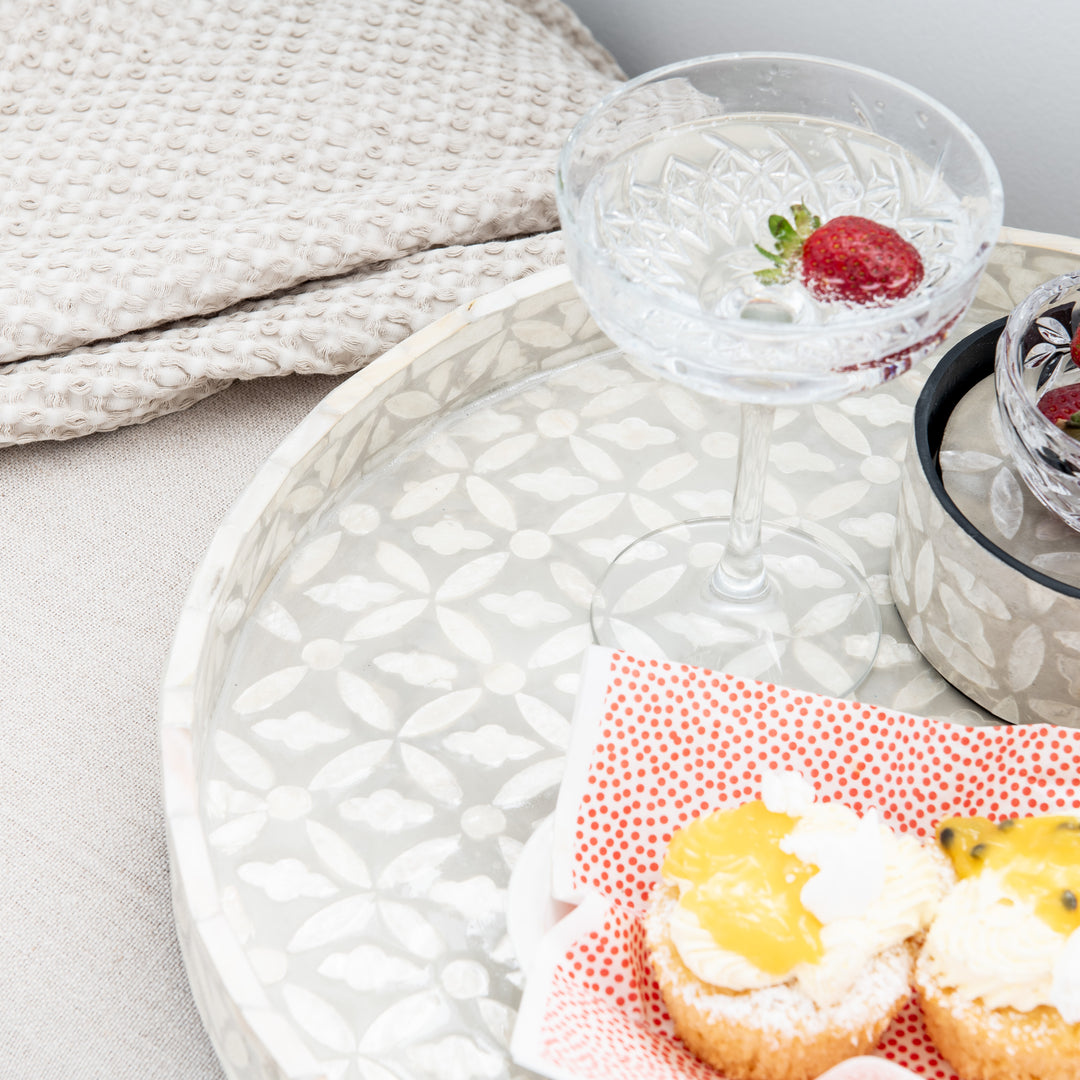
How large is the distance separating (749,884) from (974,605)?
21 centimetres

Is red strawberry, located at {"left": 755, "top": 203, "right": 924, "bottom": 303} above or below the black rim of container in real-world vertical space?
above

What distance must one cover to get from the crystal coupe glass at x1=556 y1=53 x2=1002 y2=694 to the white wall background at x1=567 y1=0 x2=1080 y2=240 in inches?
15.7

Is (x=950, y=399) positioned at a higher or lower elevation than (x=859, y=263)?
lower

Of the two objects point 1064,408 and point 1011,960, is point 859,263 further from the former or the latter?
point 1011,960

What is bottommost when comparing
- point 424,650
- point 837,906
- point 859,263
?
point 424,650

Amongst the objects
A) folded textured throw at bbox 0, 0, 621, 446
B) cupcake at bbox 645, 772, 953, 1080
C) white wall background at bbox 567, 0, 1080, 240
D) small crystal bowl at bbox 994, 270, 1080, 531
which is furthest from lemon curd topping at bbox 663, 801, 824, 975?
white wall background at bbox 567, 0, 1080, 240

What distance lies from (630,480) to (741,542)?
12cm

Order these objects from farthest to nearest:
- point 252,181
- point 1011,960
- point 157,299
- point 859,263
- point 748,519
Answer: point 252,181 < point 157,299 < point 748,519 < point 859,263 < point 1011,960

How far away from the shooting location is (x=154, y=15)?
117 centimetres

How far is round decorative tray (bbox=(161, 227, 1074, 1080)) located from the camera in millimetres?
574

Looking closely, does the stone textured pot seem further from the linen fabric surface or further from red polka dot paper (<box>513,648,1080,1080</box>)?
the linen fabric surface

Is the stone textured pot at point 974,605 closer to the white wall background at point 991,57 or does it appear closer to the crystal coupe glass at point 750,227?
the crystal coupe glass at point 750,227

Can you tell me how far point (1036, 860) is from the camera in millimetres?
498

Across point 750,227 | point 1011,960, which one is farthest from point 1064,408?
point 1011,960
